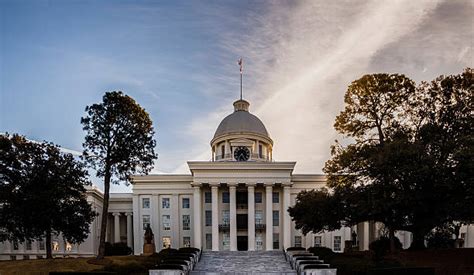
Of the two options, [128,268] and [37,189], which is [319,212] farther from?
[37,189]

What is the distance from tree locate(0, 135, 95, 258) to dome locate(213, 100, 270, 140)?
2699cm

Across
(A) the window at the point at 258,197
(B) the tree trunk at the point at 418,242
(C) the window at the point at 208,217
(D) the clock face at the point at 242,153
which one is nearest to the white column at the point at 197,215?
(C) the window at the point at 208,217

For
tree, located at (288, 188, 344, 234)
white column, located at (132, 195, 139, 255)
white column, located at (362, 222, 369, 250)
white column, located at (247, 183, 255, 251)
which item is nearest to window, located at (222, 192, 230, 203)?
white column, located at (247, 183, 255, 251)

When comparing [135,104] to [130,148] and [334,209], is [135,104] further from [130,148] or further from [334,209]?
[334,209]

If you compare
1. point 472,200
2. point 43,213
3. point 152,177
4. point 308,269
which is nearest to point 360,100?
point 472,200

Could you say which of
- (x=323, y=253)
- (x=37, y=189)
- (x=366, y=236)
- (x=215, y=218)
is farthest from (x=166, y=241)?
(x=366, y=236)

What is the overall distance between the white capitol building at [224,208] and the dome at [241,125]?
0.54 ft

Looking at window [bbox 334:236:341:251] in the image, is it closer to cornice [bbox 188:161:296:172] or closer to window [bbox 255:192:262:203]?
window [bbox 255:192:262:203]

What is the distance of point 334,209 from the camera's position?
31.7 m

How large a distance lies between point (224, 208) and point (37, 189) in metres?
25.0

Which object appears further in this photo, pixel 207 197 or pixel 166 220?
pixel 166 220

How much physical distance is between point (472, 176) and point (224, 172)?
3142cm

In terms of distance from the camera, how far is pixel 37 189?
35.1 m

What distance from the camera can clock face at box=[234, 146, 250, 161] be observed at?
58.6 m
